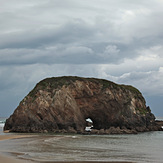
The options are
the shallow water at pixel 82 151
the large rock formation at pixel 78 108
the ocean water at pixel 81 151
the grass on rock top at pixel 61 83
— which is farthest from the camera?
the grass on rock top at pixel 61 83

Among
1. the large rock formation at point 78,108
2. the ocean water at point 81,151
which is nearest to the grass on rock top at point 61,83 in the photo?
the large rock formation at point 78,108

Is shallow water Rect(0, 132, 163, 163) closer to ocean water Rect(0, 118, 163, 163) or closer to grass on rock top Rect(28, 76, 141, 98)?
ocean water Rect(0, 118, 163, 163)

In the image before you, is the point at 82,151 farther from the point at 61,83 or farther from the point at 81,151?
the point at 61,83

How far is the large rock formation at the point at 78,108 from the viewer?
60.3 meters

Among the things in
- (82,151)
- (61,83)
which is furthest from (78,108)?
(82,151)

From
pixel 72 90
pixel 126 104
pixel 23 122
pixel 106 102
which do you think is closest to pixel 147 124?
pixel 126 104

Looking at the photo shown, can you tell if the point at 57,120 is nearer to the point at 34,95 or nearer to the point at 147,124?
the point at 34,95

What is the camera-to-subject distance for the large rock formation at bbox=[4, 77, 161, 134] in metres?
60.3

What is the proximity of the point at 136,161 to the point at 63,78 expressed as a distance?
45.6 metres

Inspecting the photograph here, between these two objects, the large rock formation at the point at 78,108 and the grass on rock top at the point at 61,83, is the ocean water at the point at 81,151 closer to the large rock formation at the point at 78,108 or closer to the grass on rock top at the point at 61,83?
the large rock formation at the point at 78,108

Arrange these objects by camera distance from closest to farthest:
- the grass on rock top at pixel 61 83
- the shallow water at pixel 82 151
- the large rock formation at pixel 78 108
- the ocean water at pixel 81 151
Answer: the ocean water at pixel 81 151 → the shallow water at pixel 82 151 → the large rock formation at pixel 78 108 → the grass on rock top at pixel 61 83

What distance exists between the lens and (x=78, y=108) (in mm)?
65250

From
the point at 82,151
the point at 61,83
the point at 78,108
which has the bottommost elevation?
the point at 82,151

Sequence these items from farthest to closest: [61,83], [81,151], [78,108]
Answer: [78,108]
[61,83]
[81,151]
